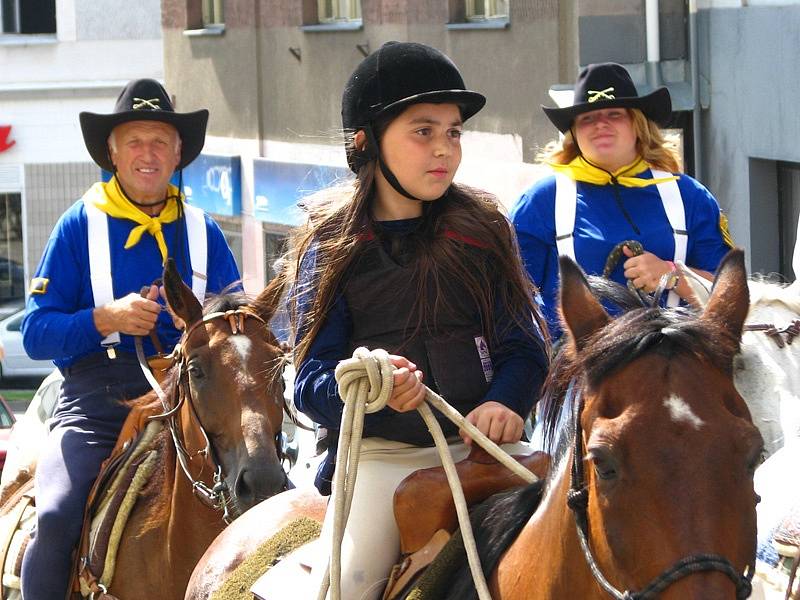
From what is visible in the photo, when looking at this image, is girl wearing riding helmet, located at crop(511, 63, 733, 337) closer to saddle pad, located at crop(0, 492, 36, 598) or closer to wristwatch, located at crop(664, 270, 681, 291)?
wristwatch, located at crop(664, 270, 681, 291)

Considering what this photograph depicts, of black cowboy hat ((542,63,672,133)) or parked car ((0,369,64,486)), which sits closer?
black cowboy hat ((542,63,672,133))

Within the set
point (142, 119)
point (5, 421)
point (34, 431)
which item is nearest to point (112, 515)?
point (34, 431)

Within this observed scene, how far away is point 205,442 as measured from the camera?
5582mm

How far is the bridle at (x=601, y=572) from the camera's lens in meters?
2.71

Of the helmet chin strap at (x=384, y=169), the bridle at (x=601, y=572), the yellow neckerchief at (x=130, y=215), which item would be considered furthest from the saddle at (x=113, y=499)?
the bridle at (x=601, y=572)

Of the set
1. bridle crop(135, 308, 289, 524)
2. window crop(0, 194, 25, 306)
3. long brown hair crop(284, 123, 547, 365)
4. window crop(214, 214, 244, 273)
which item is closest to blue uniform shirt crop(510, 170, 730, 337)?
bridle crop(135, 308, 289, 524)

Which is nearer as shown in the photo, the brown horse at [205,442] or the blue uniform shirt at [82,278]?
the brown horse at [205,442]

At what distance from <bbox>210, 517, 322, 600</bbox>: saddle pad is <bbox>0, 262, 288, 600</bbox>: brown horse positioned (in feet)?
2.93

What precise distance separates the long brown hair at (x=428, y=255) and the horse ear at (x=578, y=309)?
95 cm

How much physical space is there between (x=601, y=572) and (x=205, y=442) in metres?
2.88

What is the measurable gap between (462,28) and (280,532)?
12.3 m

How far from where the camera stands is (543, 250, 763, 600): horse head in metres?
2.75

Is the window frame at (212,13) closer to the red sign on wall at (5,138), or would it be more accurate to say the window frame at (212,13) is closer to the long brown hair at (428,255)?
the red sign on wall at (5,138)

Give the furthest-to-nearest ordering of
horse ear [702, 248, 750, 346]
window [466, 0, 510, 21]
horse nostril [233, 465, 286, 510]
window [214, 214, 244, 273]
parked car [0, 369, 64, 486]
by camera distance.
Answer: window [214, 214, 244, 273], window [466, 0, 510, 21], parked car [0, 369, 64, 486], horse nostril [233, 465, 286, 510], horse ear [702, 248, 750, 346]
